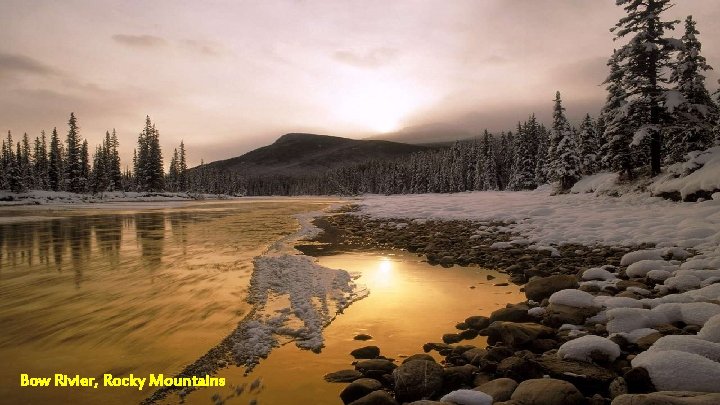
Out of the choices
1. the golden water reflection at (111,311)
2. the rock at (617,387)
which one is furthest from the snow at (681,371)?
the golden water reflection at (111,311)

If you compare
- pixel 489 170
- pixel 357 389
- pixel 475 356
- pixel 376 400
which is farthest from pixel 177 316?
pixel 489 170

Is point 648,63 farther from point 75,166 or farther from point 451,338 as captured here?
point 75,166

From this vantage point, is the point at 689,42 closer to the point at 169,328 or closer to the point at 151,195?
the point at 169,328

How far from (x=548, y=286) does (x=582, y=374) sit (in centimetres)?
361

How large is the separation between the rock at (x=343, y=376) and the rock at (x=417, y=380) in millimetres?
556

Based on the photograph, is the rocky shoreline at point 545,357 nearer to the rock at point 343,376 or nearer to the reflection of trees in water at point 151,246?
the rock at point 343,376

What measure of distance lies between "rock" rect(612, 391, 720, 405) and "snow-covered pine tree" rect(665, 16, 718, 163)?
2205cm

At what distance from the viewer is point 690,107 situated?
67.2 feet

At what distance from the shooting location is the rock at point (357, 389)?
171 inches

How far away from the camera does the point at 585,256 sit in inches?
420

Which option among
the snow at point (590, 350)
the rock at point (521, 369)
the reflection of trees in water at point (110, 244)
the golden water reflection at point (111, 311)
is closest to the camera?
the rock at point (521, 369)

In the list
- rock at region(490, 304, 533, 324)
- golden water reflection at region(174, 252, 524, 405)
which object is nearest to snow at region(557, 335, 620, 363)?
golden water reflection at region(174, 252, 524, 405)

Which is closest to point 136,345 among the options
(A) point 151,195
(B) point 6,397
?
(B) point 6,397

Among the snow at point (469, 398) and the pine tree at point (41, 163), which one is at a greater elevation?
the pine tree at point (41, 163)
